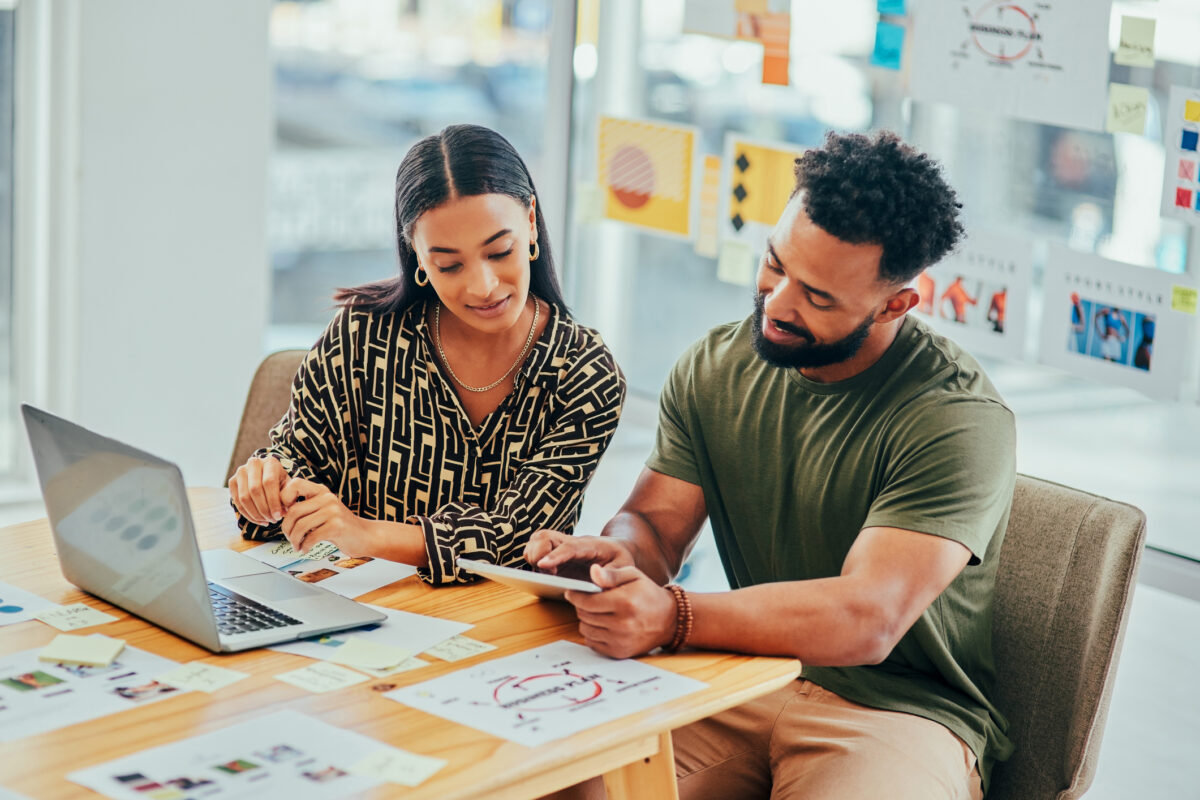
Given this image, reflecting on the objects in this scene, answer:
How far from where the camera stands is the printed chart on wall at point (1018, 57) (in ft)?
7.55

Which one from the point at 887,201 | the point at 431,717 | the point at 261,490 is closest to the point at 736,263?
the point at 887,201

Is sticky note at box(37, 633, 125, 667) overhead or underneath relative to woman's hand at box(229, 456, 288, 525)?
underneath

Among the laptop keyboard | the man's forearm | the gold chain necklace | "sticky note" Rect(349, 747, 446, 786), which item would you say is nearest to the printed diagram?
the gold chain necklace

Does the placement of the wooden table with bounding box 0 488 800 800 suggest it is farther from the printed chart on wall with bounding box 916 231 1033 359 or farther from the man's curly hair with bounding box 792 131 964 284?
the printed chart on wall with bounding box 916 231 1033 359

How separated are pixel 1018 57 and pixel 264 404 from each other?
1471 millimetres

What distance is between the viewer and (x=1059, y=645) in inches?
67.5

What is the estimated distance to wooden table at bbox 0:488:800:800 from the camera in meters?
1.16

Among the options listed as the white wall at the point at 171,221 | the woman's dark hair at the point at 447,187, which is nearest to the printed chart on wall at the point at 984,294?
the woman's dark hair at the point at 447,187

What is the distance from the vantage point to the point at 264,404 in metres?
2.20

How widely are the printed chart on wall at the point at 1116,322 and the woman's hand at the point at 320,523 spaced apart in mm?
1332

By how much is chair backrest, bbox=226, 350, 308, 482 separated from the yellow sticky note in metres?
1.46

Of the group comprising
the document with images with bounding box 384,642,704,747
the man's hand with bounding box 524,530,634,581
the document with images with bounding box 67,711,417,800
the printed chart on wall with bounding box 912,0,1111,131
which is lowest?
the document with images with bounding box 67,711,417,800

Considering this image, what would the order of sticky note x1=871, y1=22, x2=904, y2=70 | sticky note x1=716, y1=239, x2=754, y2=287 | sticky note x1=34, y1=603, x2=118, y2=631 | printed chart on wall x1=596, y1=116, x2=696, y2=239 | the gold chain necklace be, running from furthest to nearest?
printed chart on wall x1=596, y1=116, x2=696, y2=239 → sticky note x1=716, y1=239, x2=754, y2=287 → sticky note x1=871, y1=22, x2=904, y2=70 → the gold chain necklace → sticky note x1=34, y1=603, x2=118, y2=631

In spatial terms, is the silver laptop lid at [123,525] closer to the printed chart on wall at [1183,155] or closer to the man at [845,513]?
the man at [845,513]
